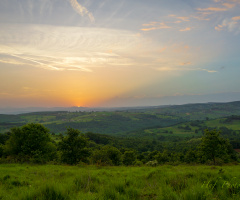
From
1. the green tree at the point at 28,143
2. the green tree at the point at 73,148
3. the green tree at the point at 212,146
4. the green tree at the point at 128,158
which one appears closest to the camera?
the green tree at the point at 28,143

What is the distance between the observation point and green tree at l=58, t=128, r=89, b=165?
29.2m

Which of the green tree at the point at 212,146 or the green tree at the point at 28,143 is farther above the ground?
the green tree at the point at 28,143

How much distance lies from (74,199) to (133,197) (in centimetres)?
190

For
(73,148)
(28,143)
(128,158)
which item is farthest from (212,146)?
(28,143)

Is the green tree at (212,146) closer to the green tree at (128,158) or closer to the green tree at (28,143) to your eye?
the green tree at (128,158)

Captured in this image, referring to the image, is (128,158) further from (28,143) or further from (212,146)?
(28,143)

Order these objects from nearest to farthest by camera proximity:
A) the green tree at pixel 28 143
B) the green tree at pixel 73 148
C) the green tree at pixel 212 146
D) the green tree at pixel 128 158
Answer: the green tree at pixel 28 143 < the green tree at pixel 73 148 < the green tree at pixel 212 146 < the green tree at pixel 128 158

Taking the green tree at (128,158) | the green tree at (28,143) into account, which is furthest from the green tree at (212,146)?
the green tree at (28,143)

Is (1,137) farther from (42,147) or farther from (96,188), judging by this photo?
(96,188)

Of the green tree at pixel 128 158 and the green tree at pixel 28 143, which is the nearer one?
the green tree at pixel 28 143

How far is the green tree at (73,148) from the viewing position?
1148 inches

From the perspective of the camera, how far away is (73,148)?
30000 millimetres

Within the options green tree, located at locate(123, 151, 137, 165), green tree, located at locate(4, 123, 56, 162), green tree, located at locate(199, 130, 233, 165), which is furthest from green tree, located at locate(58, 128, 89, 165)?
green tree, located at locate(123, 151, 137, 165)

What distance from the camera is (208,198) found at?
4.13 metres
